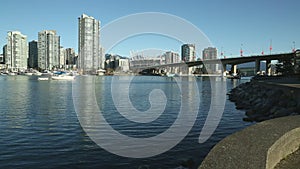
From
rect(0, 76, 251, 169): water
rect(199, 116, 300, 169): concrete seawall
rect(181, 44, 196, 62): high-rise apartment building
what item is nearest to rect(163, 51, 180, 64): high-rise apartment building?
rect(181, 44, 196, 62): high-rise apartment building

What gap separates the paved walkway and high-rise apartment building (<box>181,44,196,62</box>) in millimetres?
91837

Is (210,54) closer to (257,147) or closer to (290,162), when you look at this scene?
(290,162)

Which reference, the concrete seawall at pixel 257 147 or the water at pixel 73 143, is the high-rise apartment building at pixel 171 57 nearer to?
the water at pixel 73 143

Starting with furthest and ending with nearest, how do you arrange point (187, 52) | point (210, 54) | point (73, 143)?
point (210, 54) → point (187, 52) → point (73, 143)

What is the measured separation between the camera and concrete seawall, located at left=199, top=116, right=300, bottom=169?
4.52m

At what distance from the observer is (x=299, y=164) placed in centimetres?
561

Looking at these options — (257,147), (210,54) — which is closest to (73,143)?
(257,147)

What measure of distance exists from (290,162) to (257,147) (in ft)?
3.41

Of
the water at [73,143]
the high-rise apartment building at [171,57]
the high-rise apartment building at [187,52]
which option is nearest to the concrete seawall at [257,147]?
the water at [73,143]

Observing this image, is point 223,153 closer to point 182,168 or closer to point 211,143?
point 182,168

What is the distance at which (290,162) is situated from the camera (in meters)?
5.64

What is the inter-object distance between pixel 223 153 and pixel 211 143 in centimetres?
845

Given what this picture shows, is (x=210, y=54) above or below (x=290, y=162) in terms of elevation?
above

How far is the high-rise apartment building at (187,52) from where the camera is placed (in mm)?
97225
